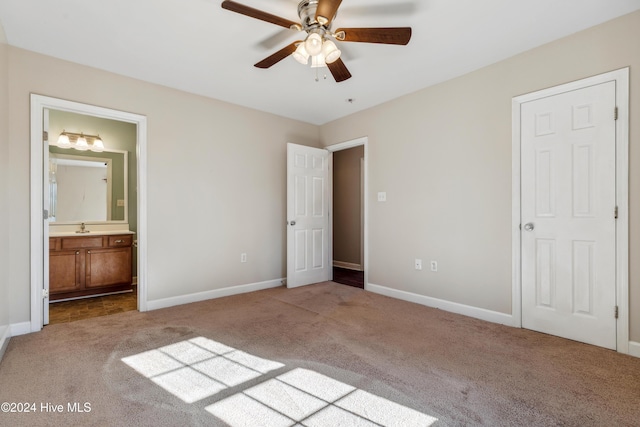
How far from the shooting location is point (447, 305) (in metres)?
3.31

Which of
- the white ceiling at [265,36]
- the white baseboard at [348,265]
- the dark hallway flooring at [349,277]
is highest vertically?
the white ceiling at [265,36]

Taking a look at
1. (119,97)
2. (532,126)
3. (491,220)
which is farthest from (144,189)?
(532,126)

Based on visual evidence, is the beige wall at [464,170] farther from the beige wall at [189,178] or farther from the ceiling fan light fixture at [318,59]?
the ceiling fan light fixture at [318,59]

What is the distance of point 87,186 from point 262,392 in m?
4.12

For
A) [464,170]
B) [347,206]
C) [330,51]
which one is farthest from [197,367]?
[347,206]

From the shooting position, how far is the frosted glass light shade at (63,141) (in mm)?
4008

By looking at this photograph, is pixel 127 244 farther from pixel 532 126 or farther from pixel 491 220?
pixel 532 126

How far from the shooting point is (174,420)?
1.54m

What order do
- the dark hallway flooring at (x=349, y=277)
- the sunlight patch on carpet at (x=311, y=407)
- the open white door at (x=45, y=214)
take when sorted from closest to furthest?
the sunlight patch on carpet at (x=311, y=407), the open white door at (x=45, y=214), the dark hallway flooring at (x=349, y=277)

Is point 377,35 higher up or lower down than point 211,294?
higher up

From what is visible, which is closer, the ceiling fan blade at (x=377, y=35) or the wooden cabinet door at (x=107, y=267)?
the ceiling fan blade at (x=377, y=35)

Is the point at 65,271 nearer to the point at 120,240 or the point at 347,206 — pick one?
the point at 120,240

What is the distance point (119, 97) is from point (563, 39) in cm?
410

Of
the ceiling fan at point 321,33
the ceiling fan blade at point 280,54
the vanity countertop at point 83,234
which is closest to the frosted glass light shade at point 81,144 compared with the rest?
the vanity countertop at point 83,234
